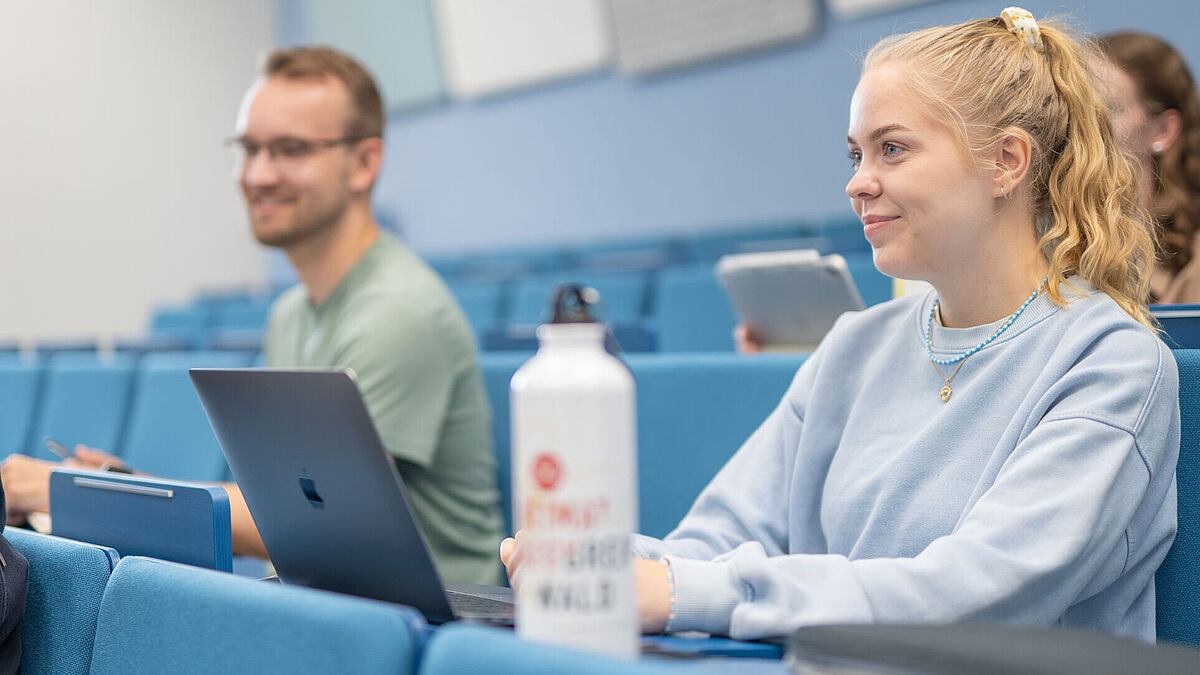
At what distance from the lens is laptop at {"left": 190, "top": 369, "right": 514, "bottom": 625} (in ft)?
2.84

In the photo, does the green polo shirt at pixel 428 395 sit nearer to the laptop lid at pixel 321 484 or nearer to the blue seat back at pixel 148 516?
the blue seat back at pixel 148 516

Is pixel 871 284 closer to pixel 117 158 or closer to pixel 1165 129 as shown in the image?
pixel 1165 129

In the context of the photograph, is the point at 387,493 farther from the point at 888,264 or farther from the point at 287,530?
the point at 888,264

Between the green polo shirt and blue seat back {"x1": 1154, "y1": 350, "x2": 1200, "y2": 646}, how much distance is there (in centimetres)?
110

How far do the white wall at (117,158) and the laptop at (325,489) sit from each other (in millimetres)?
6617

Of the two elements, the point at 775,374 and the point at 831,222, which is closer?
the point at 775,374

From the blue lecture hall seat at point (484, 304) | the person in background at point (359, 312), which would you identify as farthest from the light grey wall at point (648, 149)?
the person in background at point (359, 312)

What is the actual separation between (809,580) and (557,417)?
1.31 feet

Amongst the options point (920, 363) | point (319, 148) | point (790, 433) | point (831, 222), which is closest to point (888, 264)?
point (920, 363)

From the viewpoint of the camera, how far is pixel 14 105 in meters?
6.98

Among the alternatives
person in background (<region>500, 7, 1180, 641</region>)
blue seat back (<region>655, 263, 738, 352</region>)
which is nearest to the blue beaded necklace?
person in background (<region>500, 7, 1180, 641</region>)

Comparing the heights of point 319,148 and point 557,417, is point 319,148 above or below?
above

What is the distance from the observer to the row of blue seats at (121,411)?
2.37 metres

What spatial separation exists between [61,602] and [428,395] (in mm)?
895
